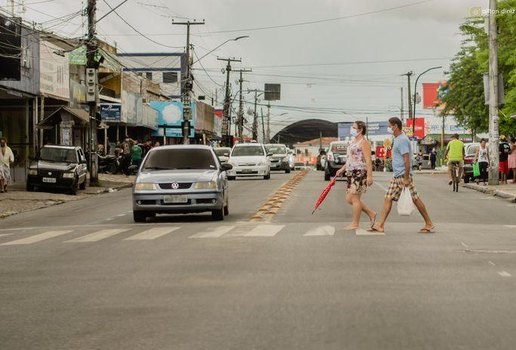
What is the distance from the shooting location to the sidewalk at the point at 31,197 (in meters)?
26.7

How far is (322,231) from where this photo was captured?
16.5 metres

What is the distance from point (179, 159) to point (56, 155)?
15042mm

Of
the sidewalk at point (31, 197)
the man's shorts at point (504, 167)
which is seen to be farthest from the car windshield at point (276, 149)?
the man's shorts at point (504, 167)

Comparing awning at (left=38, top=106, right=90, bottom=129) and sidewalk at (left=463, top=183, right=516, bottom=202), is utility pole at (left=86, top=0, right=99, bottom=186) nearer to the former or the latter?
awning at (left=38, top=106, right=90, bottom=129)

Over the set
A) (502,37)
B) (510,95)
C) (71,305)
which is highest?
(502,37)

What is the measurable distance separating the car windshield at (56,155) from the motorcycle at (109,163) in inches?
620

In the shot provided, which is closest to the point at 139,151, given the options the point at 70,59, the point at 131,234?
the point at 70,59

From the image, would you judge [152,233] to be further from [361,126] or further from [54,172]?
[54,172]

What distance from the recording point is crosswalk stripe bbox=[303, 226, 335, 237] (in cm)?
1592

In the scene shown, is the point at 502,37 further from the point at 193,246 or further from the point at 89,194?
the point at 193,246

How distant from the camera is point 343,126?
161 m

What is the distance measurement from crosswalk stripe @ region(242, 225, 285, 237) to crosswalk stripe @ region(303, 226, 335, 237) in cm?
57

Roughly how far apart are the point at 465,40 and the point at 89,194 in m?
24.9

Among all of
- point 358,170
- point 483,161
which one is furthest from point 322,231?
point 483,161
